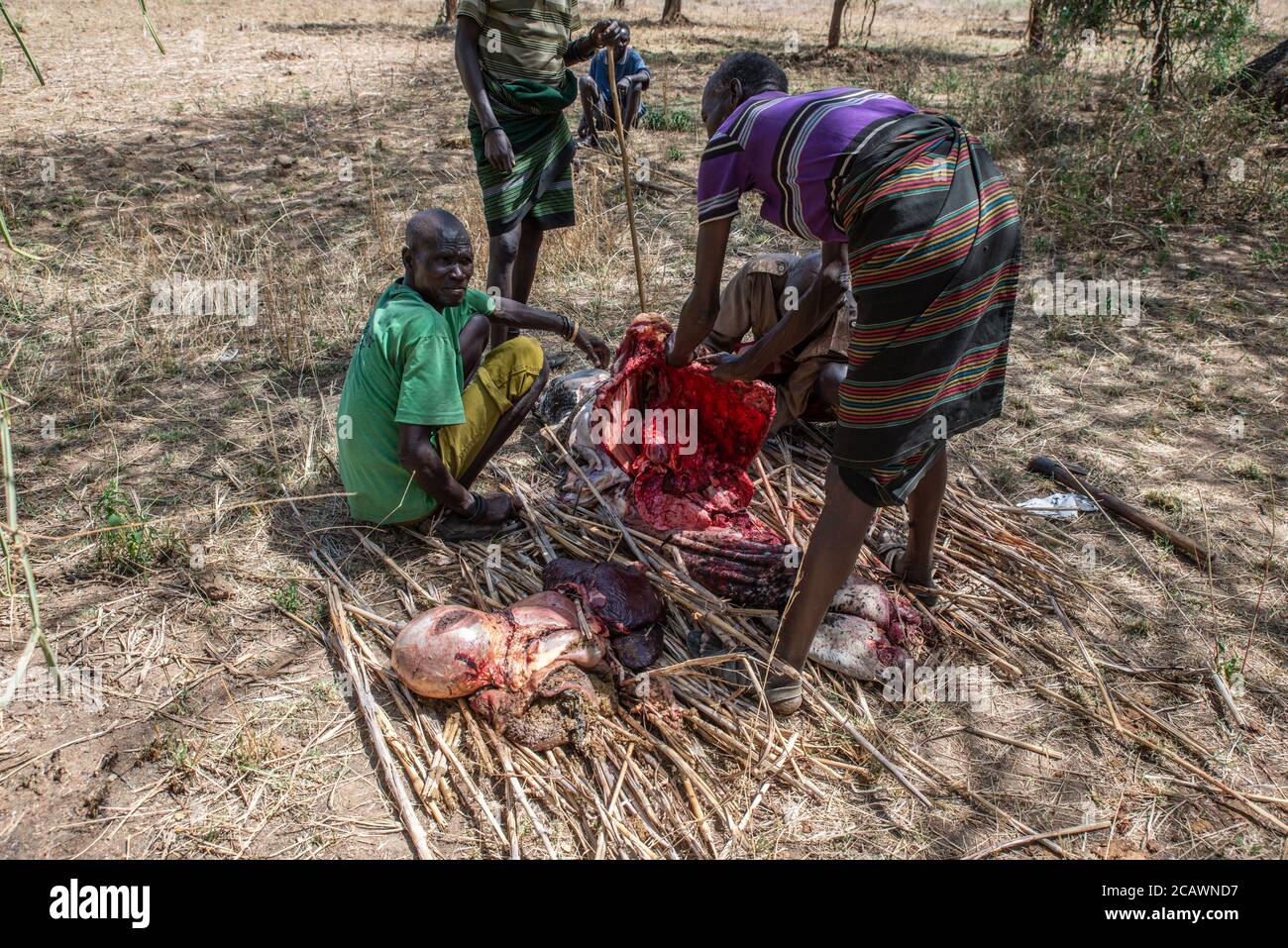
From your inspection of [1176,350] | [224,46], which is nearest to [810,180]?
[1176,350]

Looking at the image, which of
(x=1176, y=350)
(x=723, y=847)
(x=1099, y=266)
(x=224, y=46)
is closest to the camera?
(x=723, y=847)

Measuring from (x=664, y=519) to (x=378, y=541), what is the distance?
1058 millimetres

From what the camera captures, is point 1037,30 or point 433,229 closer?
point 433,229

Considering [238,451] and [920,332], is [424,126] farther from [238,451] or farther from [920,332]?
[920,332]

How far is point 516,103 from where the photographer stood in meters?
3.69

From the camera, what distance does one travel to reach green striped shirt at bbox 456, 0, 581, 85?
355 centimetres

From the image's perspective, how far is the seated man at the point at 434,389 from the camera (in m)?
2.74

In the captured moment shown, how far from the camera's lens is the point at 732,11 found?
18.6 metres

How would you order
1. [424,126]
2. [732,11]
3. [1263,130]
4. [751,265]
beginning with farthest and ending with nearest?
[732,11]
[424,126]
[1263,130]
[751,265]

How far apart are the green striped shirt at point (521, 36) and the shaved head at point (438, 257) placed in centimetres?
124

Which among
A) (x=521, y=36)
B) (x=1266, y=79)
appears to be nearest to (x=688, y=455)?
(x=521, y=36)

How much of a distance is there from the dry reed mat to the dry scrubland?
3 centimetres

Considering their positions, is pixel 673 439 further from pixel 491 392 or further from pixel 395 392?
pixel 395 392

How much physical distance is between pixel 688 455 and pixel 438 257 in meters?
1.16
